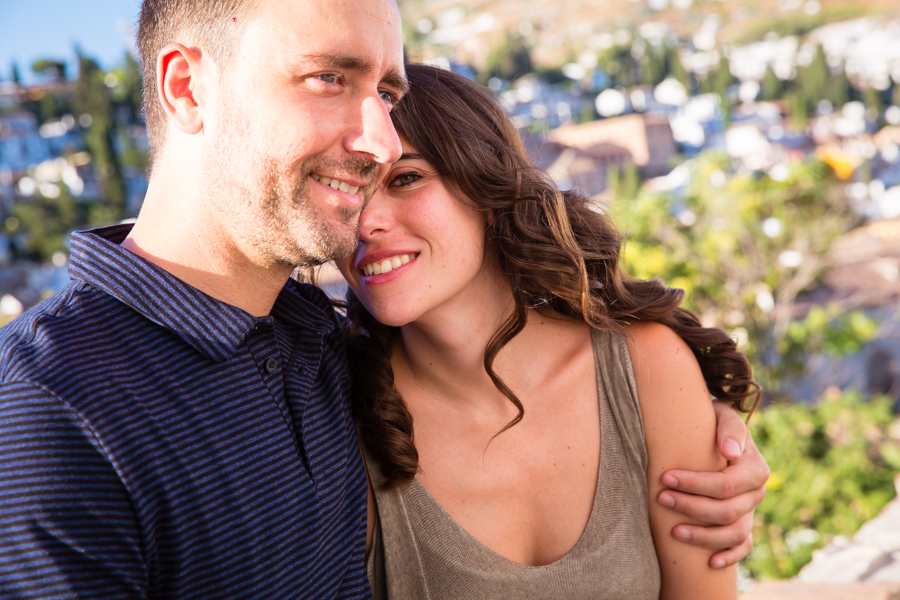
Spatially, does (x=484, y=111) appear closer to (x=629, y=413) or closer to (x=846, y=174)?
(x=629, y=413)

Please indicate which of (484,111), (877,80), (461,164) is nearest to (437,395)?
(461,164)

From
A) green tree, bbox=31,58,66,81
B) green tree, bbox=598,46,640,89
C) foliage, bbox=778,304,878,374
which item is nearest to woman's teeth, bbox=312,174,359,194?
foliage, bbox=778,304,878,374

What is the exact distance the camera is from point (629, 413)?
2.00 meters

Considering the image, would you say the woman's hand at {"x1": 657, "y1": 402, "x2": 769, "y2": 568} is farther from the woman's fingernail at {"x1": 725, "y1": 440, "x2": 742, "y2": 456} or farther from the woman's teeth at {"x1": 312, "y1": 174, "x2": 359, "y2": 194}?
the woman's teeth at {"x1": 312, "y1": 174, "x2": 359, "y2": 194}

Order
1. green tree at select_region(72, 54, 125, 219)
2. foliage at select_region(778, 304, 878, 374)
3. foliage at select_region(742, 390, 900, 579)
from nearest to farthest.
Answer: foliage at select_region(742, 390, 900, 579)
foliage at select_region(778, 304, 878, 374)
green tree at select_region(72, 54, 125, 219)

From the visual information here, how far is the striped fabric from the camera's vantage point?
107 centimetres

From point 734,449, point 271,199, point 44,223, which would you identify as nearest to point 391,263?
point 271,199

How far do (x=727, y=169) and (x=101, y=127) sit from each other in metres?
23.2

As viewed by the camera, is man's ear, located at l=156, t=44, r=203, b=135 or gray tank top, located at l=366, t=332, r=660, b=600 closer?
man's ear, located at l=156, t=44, r=203, b=135

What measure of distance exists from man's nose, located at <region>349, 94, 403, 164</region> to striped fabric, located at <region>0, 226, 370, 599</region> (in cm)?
41

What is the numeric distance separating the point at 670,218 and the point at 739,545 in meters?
5.94

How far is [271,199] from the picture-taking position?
140cm

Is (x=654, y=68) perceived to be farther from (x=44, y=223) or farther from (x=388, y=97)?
(x=388, y=97)

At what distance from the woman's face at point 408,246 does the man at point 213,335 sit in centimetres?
28
